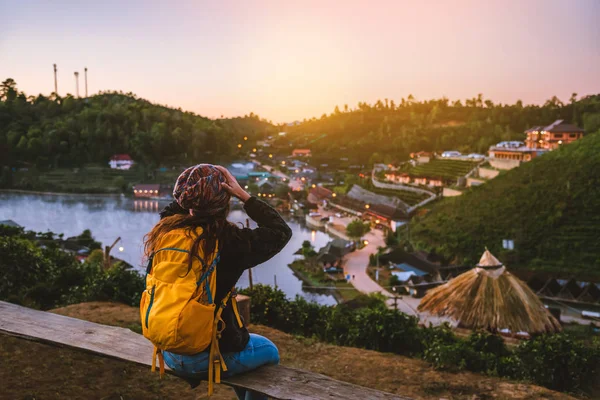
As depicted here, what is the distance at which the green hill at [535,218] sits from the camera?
12.9 metres

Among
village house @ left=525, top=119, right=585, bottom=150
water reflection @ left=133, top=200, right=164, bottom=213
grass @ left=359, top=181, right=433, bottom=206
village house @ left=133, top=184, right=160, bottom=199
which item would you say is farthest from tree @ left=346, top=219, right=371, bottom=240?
village house @ left=133, top=184, right=160, bottom=199

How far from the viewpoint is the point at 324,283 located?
13.0 m

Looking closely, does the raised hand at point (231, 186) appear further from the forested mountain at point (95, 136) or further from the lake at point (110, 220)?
the forested mountain at point (95, 136)

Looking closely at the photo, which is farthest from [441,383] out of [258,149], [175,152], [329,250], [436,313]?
[258,149]

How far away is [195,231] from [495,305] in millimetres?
4481

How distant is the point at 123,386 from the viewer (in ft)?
6.34

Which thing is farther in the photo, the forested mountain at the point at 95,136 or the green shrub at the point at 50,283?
the forested mountain at the point at 95,136

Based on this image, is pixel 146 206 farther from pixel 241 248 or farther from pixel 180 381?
pixel 241 248

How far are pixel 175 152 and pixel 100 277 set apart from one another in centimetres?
2731

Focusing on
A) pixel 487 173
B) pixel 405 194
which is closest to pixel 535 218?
pixel 487 173

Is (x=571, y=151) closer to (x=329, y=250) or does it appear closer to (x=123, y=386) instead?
(x=329, y=250)

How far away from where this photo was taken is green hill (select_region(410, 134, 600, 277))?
12.9 metres

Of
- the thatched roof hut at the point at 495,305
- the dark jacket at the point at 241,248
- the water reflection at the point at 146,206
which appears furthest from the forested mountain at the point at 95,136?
the dark jacket at the point at 241,248

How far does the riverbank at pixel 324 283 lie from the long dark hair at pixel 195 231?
1015cm
